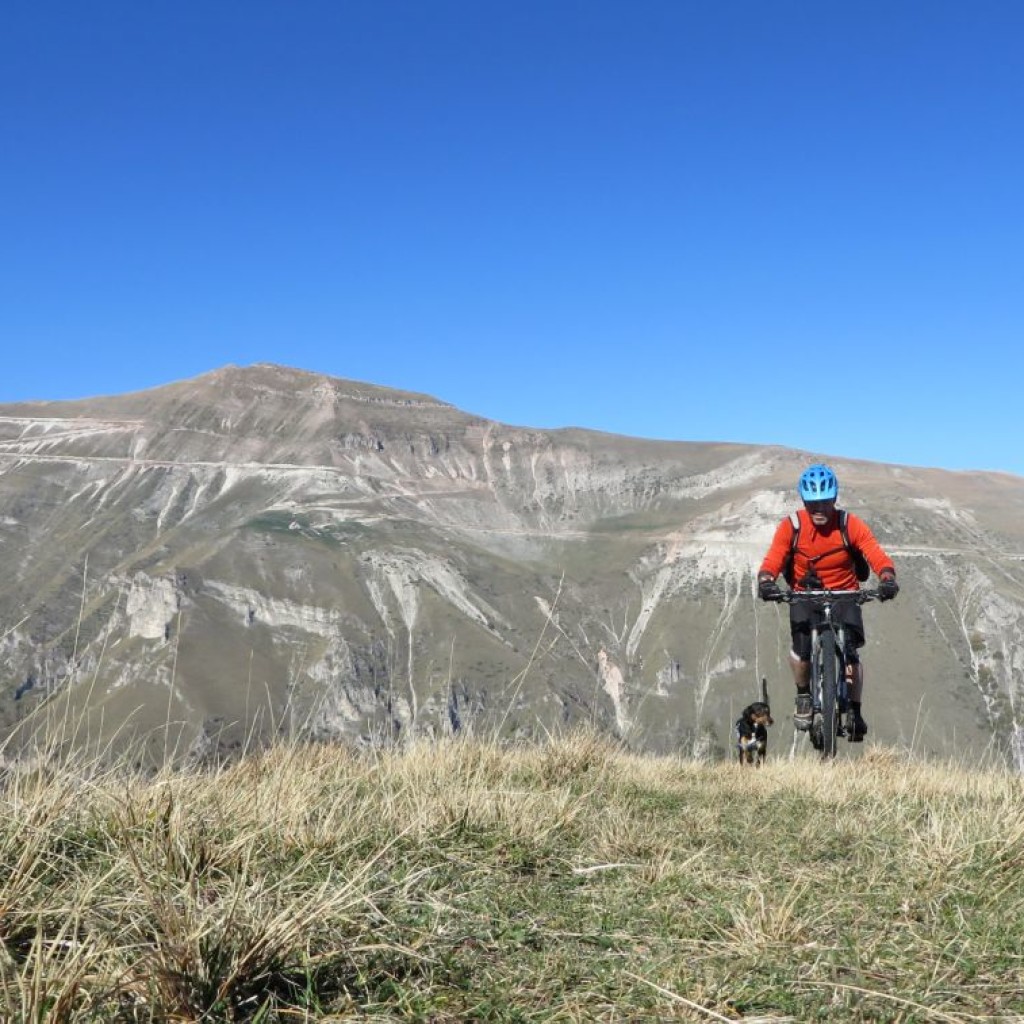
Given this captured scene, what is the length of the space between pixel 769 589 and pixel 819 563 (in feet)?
2.34

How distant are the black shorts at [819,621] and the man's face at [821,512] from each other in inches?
32.7

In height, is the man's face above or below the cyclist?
above

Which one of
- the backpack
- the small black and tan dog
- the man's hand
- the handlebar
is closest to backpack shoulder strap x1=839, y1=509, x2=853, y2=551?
the backpack

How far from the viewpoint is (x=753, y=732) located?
13062 mm

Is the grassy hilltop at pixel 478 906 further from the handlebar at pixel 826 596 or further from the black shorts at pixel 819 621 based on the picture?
the black shorts at pixel 819 621

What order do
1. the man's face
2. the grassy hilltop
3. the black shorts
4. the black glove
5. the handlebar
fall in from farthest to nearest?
1. the man's face
2. the black shorts
3. the handlebar
4. the black glove
5. the grassy hilltop

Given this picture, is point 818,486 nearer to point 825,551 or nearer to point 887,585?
point 825,551

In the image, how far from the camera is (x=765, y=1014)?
266 cm

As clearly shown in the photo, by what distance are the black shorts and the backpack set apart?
0.33 meters

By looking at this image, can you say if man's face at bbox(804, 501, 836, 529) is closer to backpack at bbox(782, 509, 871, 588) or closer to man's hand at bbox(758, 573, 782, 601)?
backpack at bbox(782, 509, 871, 588)

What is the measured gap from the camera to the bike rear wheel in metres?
9.74

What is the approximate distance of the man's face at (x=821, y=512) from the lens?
992 cm

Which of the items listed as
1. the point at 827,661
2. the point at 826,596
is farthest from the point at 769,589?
the point at 827,661

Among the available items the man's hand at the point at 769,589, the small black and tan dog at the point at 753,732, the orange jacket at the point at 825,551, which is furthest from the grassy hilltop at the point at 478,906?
the small black and tan dog at the point at 753,732
